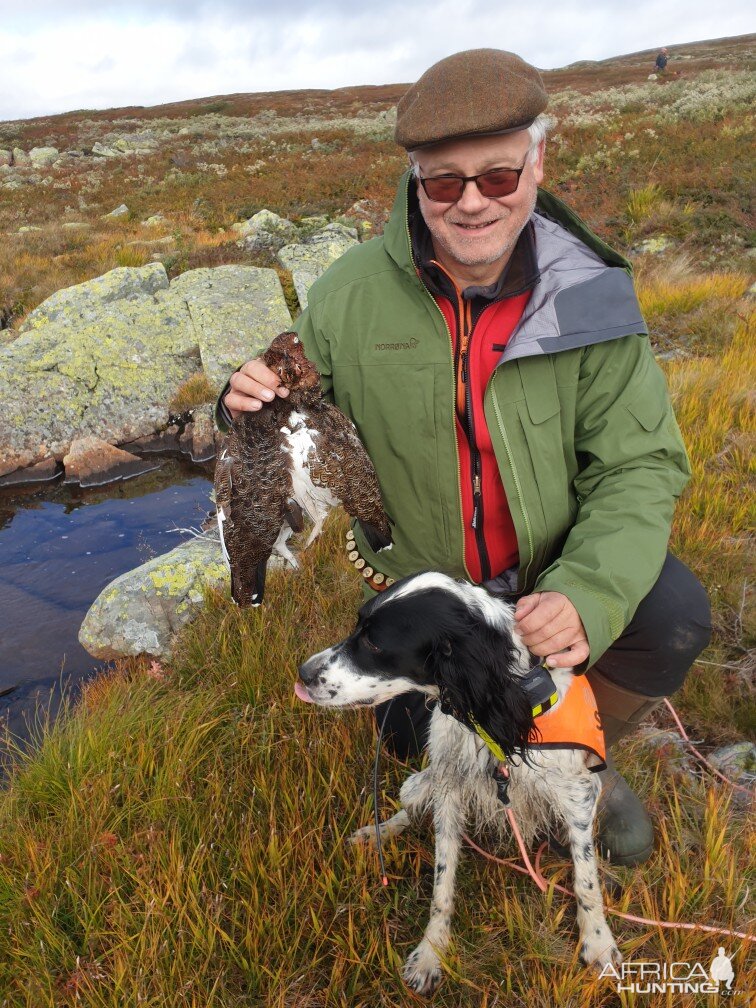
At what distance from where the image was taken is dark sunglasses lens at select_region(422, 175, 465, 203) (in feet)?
7.86

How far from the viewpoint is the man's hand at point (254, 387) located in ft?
7.62

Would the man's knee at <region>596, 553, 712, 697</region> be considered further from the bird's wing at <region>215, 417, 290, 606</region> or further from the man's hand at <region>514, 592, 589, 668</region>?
the bird's wing at <region>215, 417, 290, 606</region>

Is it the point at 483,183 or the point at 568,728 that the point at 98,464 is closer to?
the point at 483,183

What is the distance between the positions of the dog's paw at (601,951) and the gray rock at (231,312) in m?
8.28

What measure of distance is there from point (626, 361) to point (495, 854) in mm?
1939

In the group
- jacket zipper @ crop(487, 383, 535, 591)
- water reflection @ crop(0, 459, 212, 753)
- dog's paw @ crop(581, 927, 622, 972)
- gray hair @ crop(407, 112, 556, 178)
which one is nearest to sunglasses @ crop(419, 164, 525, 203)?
gray hair @ crop(407, 112, 556, 178)

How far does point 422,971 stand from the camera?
2.04 metres

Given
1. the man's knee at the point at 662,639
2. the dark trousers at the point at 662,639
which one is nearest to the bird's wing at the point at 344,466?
the dark trousers at the point at 662,639

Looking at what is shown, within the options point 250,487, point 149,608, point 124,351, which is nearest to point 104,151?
point 124,351

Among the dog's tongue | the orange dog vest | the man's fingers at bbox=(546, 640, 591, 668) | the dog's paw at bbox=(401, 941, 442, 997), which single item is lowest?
the dog's paw at bbox=(401, 941, 442, 997)

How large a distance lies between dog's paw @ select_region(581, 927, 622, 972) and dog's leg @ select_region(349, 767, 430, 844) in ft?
2.31

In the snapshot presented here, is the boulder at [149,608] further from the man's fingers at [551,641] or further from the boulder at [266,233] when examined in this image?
→ the boulder at [266,233]

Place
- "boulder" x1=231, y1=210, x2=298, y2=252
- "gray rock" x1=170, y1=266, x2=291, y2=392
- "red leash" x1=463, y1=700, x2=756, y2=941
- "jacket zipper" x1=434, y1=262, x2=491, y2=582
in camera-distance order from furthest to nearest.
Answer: "boulder" x1=231, y1=210, x2=298, y2=252, "gray rock" x1=170, y1=266, x2=291, y2=392, "jacket zipper" x1=434, y1=262, x2=491, y2=582, "red leash" x1=463, y1=700, x2=756, y2=941

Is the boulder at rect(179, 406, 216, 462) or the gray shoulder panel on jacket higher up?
the gray shoulder panel on jacket
